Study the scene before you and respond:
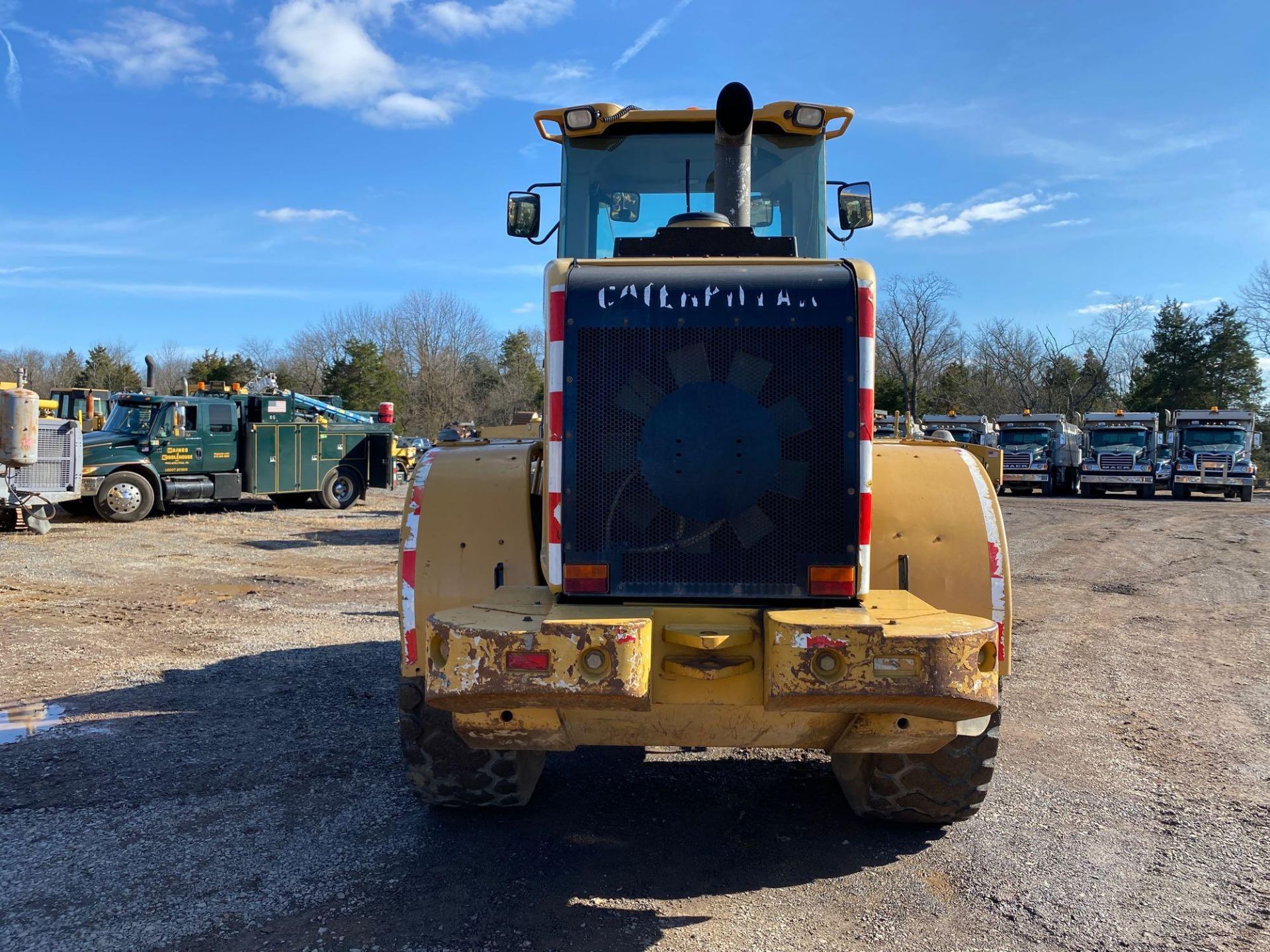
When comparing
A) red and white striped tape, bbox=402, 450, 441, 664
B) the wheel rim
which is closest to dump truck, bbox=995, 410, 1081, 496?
the wheel rim

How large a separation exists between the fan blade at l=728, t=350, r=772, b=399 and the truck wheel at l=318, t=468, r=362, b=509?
759 inches

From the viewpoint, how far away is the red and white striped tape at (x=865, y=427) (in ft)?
10.6

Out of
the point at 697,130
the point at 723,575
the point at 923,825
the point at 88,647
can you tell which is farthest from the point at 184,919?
the point at 88,647

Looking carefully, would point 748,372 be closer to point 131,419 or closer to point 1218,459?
point 131,419

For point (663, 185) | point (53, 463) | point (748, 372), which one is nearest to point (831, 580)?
point (748, 372)

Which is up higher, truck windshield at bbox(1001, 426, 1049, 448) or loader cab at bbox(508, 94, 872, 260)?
loader cab at bbox(508, 94, 872, 260)

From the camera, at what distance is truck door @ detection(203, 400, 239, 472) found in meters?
18.8

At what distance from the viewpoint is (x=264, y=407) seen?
64.6 ft

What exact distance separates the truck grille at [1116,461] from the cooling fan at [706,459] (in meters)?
31.6

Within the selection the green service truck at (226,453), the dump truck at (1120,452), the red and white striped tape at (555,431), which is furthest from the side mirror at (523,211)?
the dump truck at (1120,452)

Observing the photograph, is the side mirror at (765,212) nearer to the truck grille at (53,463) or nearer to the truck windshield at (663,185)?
the truck windshield at (663,185)

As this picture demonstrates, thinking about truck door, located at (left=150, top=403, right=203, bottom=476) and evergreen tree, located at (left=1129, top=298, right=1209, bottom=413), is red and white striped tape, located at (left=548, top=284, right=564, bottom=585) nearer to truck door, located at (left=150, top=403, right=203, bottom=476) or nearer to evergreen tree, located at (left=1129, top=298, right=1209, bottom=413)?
truck door, located at (left=150, top=403, right=203, bottom=476)

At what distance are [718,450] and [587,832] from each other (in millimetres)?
1798

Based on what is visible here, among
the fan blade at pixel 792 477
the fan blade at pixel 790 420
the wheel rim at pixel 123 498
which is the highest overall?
the fan blade at pixel 790 420
